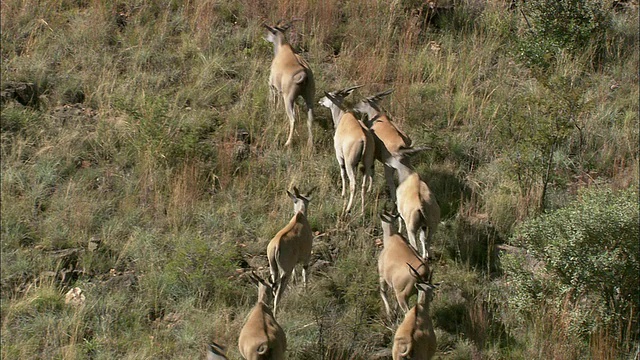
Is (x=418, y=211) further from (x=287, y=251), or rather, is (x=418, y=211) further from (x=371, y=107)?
(x=371, y=107)

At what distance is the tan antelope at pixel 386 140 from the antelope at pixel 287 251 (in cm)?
154

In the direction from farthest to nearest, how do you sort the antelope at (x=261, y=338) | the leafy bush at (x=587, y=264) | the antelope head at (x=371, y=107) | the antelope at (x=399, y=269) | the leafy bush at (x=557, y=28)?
the leafy bush at (x=557, y=28) < the antelope head at (x=371, y=107) < the leafy bush at (x=587, y=264) < the antelope at (x=399, y=269) < the antelope at (x=261, y=338)

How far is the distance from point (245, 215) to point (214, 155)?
3.48ft

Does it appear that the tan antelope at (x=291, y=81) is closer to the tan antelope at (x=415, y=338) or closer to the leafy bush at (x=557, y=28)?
the leafy bush at (x=557, y=28)

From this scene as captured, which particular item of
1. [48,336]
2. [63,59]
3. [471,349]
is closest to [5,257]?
[48,336]

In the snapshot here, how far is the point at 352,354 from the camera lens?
379 inches

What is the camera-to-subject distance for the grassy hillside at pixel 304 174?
10.1m

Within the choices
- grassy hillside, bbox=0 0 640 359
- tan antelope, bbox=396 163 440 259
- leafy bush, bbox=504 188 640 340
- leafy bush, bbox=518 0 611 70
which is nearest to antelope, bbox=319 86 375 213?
grassy hillside, bbox=0 0 640 359

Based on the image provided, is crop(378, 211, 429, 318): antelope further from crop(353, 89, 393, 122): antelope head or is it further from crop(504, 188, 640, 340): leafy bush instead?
crop(353, 89, 393, 122): antelope head

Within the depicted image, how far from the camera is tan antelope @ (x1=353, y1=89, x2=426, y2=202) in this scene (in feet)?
36.0

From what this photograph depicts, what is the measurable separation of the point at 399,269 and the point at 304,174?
2.79m

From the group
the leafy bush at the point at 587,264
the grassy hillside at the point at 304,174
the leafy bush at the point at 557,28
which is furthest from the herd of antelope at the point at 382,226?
the leafy bush at the point at 557,28

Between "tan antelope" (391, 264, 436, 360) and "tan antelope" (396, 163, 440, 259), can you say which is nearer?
"tan antelope" (391, 264, 436, 360)

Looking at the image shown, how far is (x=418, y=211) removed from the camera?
10.1 m
